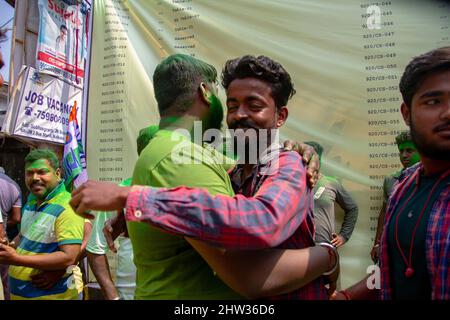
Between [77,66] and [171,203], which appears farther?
[77,66]

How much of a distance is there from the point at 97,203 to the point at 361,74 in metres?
1.84

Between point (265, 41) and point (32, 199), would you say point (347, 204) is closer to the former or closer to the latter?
point (265, 41)

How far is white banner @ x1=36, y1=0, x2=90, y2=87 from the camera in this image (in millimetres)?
3223

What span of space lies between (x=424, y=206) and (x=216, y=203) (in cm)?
63

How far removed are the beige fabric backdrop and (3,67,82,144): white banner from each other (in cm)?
62

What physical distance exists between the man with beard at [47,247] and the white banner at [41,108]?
0.59 m

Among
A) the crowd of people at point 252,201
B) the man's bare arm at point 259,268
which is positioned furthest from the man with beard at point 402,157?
the man's bare arm at point 259,268

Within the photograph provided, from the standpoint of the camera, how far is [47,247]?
249 centimetres

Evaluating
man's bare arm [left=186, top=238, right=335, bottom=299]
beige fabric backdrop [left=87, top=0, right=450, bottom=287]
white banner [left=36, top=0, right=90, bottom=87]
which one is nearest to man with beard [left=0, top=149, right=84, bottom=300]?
beige fabric backdrop [left=87, top=0, right=450, bottom=287]

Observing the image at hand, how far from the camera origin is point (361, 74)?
229 cm
